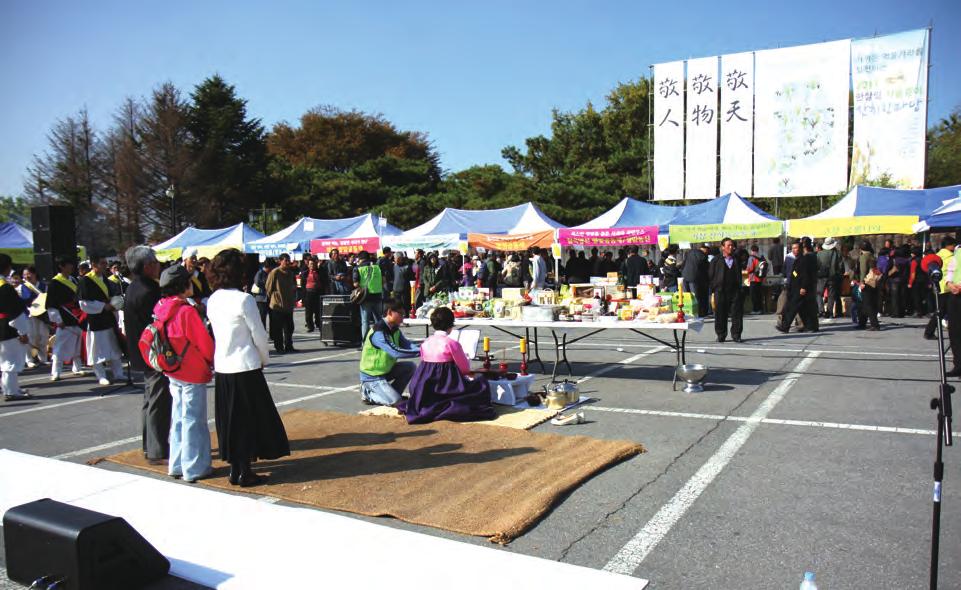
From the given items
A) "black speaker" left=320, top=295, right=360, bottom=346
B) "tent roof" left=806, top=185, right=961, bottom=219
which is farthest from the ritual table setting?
"tent roof" left=806, top=185, right=961, bottom=219

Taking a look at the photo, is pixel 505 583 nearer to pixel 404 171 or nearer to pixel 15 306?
pixel 15 306

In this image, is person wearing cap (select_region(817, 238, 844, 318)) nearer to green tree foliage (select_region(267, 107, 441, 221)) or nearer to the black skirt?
the black skirt

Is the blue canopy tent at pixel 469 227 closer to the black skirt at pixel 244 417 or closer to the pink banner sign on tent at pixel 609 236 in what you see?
the pink banner sign on tent at pixel 609 236

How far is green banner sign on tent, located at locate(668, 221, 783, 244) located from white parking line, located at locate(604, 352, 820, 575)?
11.7 meters

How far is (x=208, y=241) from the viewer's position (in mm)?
27781

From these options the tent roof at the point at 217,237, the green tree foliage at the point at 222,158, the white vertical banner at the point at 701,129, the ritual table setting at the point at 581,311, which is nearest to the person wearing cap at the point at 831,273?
the ritual table setting at the point at 581,311

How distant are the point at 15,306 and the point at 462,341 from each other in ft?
19.5

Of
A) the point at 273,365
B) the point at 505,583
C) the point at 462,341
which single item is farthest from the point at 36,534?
the point at 273,365

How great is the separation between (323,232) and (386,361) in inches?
728

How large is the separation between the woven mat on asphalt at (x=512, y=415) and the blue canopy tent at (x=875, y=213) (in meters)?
13.0

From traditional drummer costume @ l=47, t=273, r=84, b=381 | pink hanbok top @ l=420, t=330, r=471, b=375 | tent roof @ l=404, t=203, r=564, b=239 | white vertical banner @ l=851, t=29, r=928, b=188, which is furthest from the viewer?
white vertical banner @ l=851, t=29, r=928, b=188

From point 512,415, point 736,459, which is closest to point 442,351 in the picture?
point 512,415

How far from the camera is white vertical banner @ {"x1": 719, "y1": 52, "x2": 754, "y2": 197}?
25.1 m

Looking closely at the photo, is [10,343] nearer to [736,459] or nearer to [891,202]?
[736,459]
